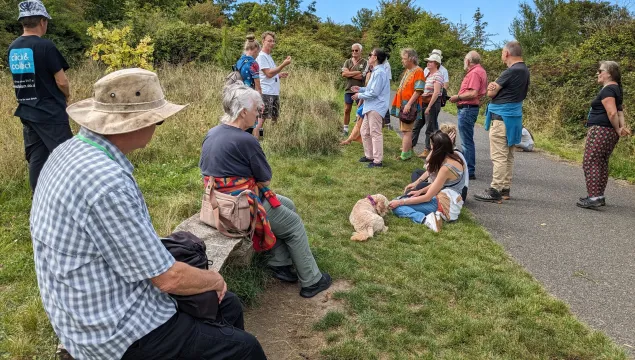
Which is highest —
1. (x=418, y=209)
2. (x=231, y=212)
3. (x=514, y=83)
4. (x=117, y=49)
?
(x=117, y=49)

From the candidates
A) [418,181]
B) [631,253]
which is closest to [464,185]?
[418,181]

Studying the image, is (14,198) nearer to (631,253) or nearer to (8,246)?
(8,246)

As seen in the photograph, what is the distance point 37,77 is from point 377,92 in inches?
189

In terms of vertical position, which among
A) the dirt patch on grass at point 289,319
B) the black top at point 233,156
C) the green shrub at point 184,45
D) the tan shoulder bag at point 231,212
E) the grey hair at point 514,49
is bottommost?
the dirt patch on grass at point 289,319

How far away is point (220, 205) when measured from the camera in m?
3.59

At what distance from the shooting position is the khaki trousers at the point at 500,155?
21.4 feet

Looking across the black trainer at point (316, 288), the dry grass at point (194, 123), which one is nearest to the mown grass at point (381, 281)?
the dry grass at point (194, 123)

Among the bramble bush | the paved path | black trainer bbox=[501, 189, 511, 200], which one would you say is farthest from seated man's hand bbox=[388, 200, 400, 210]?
the bramble bush

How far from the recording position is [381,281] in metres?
4.17

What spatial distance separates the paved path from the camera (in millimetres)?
3914

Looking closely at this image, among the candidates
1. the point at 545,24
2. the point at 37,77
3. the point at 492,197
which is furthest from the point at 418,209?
the point at 545,24

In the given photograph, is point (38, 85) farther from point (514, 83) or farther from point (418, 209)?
point (514, 83)

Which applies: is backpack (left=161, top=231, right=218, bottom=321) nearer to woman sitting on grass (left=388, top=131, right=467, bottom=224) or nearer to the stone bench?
the stone bench

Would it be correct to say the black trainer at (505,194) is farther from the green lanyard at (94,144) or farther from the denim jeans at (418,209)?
the green lanyard at (94,144)
